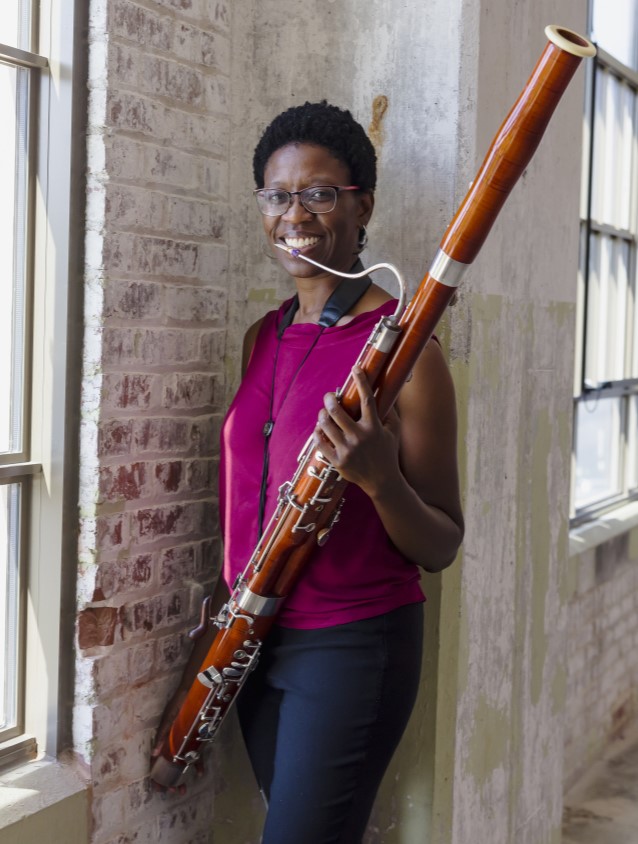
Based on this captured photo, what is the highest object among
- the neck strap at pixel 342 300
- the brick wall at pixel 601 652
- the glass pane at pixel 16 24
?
the glass pane at pixel 16 24

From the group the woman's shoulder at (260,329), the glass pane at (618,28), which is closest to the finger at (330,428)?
the woman's shoulder at (260,329)

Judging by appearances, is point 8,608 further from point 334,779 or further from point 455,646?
point 455,646

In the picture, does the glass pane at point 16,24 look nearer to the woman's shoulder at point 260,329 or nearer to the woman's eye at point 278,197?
the woman's eye at point 278,197

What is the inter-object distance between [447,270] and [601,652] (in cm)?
350

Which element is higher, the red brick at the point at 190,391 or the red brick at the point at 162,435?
the red brick at the point at 190,391

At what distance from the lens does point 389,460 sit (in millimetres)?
1725

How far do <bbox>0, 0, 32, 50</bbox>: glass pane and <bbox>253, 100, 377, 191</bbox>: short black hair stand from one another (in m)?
0.53

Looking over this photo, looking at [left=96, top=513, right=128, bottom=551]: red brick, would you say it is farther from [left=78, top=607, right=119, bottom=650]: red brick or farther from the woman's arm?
the woman's arm

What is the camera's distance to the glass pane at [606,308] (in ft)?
15.4

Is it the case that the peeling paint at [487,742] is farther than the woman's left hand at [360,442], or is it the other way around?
the peeling paint at [487,742]

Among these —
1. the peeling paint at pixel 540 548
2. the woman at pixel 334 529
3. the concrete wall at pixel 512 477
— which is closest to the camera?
the woman at pixel 334 529

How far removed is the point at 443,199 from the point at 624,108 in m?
3.03

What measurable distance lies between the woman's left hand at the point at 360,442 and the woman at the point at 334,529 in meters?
0.07

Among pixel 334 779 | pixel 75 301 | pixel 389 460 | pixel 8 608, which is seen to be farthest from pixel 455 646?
pixel 75 301
